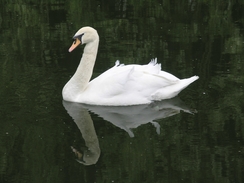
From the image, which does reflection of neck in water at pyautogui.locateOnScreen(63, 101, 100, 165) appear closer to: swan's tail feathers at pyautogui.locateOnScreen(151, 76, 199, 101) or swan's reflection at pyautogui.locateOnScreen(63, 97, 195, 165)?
swan's reflection at pyautogui.locateOnScreen(63, 97, 195, 165)

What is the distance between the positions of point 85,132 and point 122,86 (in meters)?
1.30

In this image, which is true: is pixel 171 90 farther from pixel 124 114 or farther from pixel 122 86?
pixel 124 114

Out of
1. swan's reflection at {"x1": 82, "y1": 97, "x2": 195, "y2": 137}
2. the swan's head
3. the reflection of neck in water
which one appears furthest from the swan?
the reflection of neck in water

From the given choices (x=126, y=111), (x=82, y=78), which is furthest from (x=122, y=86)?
(x=82, y=78)

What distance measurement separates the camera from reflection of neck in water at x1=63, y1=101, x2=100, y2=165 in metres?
8.92

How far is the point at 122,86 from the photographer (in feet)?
35.4

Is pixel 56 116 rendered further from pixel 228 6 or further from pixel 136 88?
pixel 228 6

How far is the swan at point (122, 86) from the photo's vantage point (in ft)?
35.6

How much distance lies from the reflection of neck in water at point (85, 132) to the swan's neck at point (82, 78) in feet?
0.58

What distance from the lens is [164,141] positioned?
30.6 ft

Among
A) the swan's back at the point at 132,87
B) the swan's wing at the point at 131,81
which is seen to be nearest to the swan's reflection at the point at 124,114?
the swan's back at the point at 132,87

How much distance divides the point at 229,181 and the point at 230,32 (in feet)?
26.6

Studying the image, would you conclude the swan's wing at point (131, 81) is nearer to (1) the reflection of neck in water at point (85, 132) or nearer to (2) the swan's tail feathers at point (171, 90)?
(2) the swan's tail feathers at point (171, 90)

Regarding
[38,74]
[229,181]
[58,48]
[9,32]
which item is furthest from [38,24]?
[229,181]
